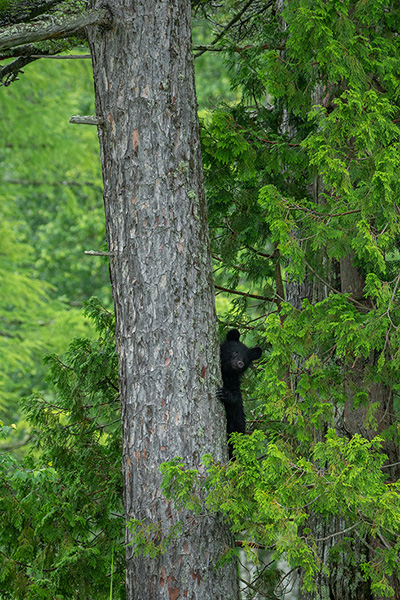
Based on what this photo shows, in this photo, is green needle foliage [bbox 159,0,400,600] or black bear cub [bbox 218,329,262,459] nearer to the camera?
green needle foliage [bbox 159,0,400,600]

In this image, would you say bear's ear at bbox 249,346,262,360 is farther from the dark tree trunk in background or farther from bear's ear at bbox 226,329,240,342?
the dark tree trunk in background

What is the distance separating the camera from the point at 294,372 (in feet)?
14.2

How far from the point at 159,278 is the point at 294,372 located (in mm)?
1122

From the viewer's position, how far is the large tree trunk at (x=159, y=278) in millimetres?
3725

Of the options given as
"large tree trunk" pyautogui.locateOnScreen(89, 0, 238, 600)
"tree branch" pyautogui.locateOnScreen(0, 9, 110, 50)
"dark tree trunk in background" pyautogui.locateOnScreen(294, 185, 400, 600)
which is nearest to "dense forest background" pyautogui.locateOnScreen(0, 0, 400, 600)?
"dark tree trunk in background" pyautogui.locateOnScreen(294, 185, 400, 600)

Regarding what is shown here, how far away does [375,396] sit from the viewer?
4805 millimetres

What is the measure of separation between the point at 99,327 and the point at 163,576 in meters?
2.07

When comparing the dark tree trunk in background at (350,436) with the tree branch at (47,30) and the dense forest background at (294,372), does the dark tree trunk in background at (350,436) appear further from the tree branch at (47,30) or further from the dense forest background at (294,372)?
the tree branch at (47,30)

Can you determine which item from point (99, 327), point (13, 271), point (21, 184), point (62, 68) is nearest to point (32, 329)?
point (13, 271)

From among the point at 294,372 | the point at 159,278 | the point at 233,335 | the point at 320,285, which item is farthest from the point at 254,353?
the point at 159,278

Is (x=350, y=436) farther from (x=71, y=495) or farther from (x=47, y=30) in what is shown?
(x=47, y=30)

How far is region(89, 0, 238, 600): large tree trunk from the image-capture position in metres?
3.72

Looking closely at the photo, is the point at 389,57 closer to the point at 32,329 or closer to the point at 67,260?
the point at 32,329

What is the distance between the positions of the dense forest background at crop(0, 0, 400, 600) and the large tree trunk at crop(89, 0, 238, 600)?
0.18m
